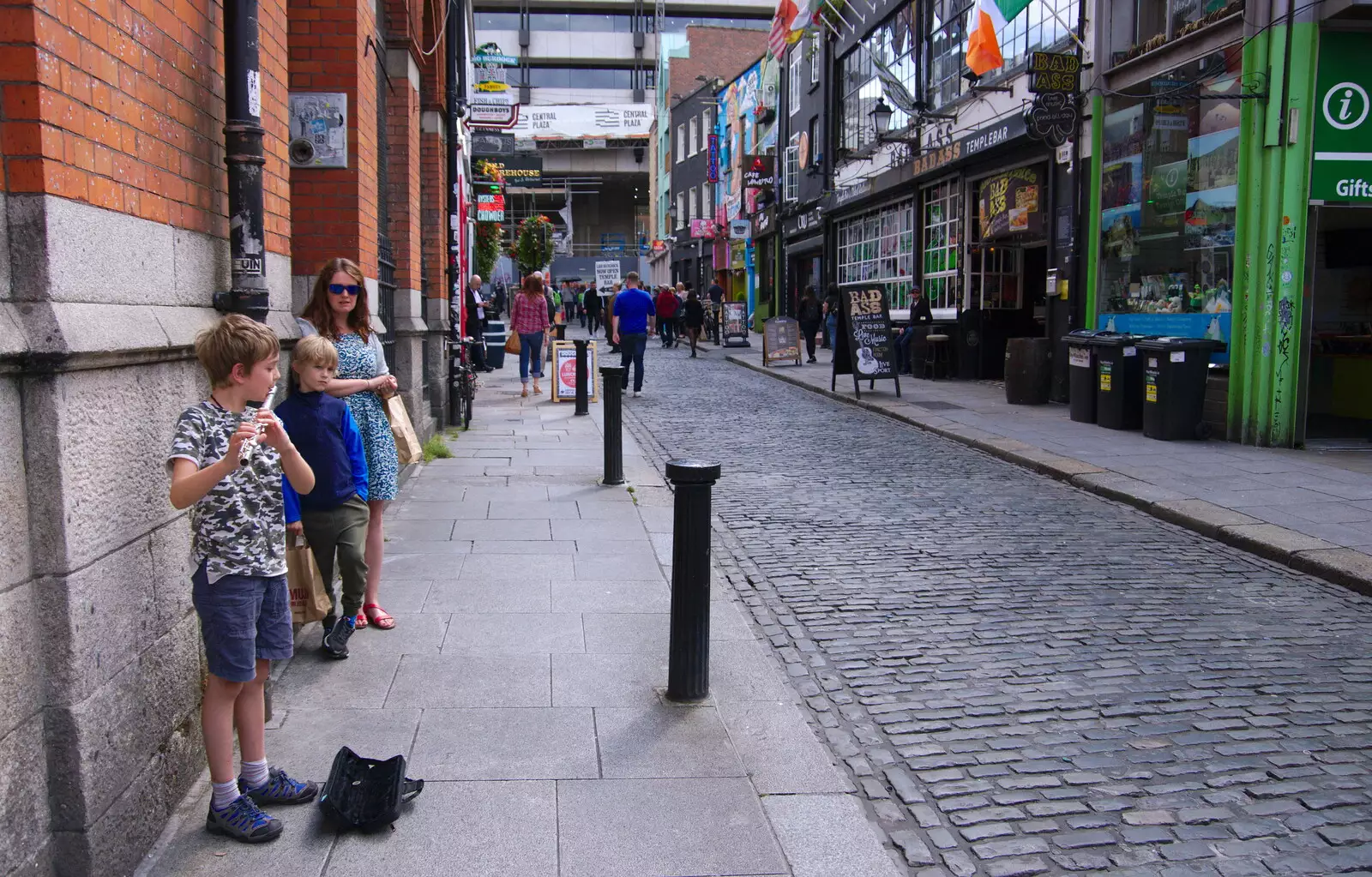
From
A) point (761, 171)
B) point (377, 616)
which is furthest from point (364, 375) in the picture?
point (761, 171)

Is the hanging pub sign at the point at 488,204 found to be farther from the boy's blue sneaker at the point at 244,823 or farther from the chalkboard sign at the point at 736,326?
the boy's blue sneaker at the point at 244,823

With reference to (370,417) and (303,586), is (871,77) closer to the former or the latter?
(370,417)

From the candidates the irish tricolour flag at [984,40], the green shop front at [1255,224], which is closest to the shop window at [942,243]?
the irish tricolour flag at [984,40]

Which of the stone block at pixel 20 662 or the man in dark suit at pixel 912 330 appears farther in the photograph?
the man in dark suit at pixel 912 330

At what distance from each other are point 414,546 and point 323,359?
2753 millimetres

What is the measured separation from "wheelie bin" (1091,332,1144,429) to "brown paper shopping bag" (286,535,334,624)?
9660 mm

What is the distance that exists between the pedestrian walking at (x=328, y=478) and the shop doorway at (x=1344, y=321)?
10.7 meters

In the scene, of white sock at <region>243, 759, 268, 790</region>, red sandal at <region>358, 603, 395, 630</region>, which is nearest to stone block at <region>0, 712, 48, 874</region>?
white sock at <region>243, 759, 268, 790</region>

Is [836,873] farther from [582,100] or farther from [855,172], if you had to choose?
[582,100]

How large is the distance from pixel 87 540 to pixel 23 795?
0.59m

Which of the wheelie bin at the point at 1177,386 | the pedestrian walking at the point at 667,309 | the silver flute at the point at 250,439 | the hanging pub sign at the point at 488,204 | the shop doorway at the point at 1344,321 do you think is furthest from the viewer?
the pedestrian walking at the point at 667,309

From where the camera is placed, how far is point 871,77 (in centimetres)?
2414

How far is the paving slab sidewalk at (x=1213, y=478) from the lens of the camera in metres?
6.85

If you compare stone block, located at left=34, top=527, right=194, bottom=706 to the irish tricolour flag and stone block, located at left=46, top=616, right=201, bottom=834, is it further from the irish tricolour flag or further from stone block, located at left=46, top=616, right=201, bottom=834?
the irish tricolour flag
